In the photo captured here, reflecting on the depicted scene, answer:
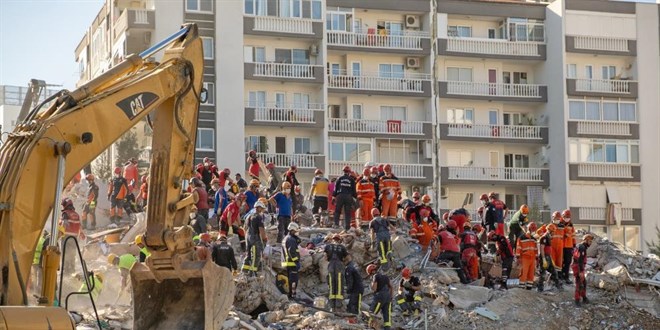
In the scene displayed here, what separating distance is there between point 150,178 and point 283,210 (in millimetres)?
13336

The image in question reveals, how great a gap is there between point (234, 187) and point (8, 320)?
20498mm

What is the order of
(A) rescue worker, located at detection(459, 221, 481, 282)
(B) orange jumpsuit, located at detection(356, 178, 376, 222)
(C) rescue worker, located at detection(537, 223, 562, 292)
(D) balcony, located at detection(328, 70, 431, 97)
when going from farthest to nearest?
(D) balcony, located at detection(328, 70, 431, 97) < (B) orange jumpsuit, located at detection(356, 178, 376, 222) < (C) rescue worker, located at detection(537, 223, 562, 292) < (A) rescue worker, located at detection(459, 221, 481, 282)

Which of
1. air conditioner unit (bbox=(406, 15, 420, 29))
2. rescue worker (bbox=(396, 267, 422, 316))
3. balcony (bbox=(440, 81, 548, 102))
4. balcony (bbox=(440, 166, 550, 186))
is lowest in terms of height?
rescue worker (bbox=(396, 267, 422, 316))

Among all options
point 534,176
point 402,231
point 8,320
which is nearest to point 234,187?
point 402,231

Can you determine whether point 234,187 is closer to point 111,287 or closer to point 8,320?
point 111,287

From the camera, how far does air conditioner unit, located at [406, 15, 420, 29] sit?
5753cm

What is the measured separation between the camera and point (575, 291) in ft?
95.0

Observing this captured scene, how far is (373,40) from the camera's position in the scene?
185 feet

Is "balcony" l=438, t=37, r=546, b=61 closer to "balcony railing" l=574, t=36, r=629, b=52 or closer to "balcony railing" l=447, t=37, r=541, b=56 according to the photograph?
"balcony railing" l=447, t=37, r=541, b=56

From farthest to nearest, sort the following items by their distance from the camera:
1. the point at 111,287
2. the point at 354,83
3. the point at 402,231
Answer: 1. the point at 354,83
2. the point at 402,231
3. the point at 111,287

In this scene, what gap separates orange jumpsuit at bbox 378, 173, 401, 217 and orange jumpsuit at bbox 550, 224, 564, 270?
4122 mm

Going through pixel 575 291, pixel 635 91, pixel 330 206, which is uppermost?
pixel 635 91

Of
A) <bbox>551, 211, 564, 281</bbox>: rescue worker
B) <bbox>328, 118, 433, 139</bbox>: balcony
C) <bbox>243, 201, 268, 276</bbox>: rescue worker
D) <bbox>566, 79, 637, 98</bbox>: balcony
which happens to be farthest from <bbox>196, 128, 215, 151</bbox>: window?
<bbox>243, 201, 268, 276</bbox>: rescue worker

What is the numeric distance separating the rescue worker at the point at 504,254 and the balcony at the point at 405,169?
85.8ft
